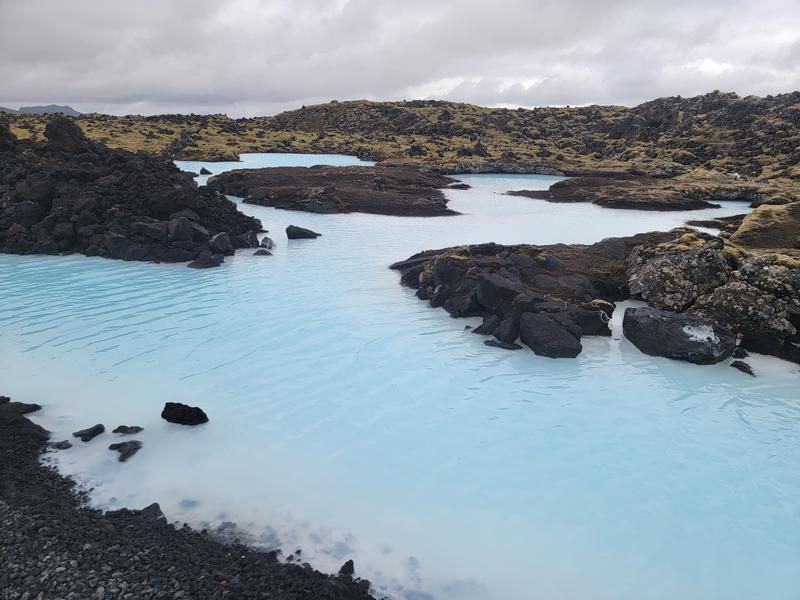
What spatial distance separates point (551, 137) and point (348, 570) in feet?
393

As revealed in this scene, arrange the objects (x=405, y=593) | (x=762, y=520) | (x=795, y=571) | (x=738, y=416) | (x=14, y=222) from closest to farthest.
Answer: (x=405, y=593) → (x=795, y=571) → (x=762, y=520) → (x=738, y=416) → (x=14, y=222)

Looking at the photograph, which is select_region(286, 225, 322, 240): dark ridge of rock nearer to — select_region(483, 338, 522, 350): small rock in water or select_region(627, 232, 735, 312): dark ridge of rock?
select_region(483, 338, 522, 350): small rock in water

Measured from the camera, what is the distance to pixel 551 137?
116062 millimetres

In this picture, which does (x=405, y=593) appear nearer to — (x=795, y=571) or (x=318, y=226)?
(x=795, y=571)

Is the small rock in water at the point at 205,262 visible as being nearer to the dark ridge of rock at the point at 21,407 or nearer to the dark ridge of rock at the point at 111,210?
the dark ridge of rock at the point at 111,210

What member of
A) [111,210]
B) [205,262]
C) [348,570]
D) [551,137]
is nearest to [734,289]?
[348,570]

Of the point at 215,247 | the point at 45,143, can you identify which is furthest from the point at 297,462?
the point at 45,143

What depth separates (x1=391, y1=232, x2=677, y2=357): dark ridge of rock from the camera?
55.5 feet

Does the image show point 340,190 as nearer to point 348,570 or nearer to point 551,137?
point 348,570

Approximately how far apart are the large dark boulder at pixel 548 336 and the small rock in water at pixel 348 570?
9.72 metres

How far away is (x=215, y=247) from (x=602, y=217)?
30.3 m

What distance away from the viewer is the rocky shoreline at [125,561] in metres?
7.18

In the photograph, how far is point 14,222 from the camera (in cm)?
2927

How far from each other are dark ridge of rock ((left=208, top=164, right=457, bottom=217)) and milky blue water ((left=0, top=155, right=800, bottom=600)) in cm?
2452
